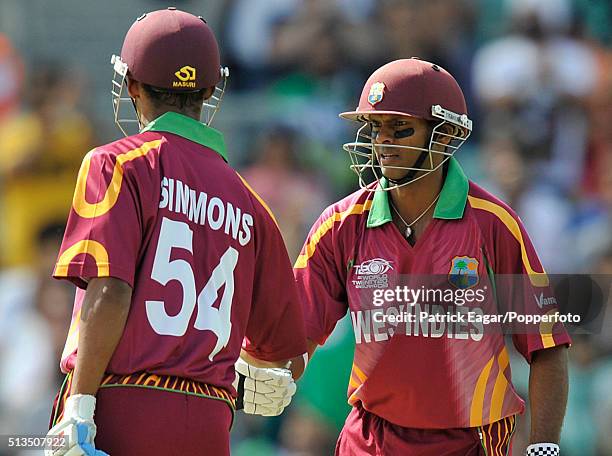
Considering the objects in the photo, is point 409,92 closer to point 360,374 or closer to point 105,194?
point 360,374

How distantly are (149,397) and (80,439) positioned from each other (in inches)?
10.7

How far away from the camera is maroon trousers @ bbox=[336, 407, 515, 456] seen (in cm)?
418

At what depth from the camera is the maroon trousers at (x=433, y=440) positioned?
4.18m

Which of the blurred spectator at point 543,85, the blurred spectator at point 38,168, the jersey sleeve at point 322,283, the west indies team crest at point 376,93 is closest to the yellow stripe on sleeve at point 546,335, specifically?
the jersey sleeve at point 322,283

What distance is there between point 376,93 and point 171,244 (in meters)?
1.22

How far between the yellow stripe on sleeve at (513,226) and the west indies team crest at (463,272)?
0.17 metres

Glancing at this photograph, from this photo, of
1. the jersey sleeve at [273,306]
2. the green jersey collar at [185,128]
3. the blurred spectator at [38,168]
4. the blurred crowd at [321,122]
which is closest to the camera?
the green jersey collar at [185,128]

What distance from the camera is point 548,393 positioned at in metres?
4.18

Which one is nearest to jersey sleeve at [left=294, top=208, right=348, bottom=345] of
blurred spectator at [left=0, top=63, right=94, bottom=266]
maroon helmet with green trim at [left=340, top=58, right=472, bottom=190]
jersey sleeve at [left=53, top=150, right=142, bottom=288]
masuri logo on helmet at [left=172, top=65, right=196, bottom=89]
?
maroon helmet with green trim at [left=340, top=58, right=472, bottom=190]

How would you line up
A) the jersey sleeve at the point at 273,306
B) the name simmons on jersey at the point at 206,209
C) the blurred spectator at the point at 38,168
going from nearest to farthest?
1. the name simmons on jersey at the point at 206,209
2. the jersey sleeve at the point at 273,306
3. the blurred spectator at the point at 38,168

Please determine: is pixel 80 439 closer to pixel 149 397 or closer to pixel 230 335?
pixel 149 397

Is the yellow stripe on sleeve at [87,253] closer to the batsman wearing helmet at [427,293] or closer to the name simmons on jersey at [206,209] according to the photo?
the name simmons on jersey at [206,209]

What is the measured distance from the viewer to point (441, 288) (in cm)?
432

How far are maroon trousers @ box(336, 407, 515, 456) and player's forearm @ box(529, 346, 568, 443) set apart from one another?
130 mm
